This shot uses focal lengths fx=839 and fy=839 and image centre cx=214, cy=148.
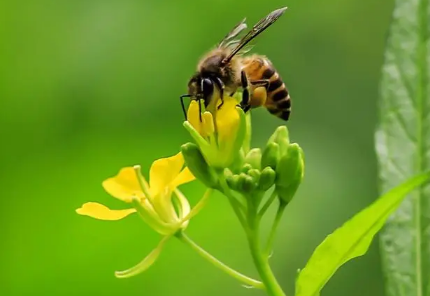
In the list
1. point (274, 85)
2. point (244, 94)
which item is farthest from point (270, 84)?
point (244, 94)

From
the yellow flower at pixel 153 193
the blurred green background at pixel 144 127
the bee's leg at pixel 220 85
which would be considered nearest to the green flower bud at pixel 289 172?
the yellow flower at pixel 153 193

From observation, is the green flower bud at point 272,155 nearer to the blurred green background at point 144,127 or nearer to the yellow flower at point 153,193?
the yellow flower at point 153,193

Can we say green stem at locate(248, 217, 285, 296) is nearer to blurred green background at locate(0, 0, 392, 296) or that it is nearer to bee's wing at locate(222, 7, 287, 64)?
bee's wing at locate(222, 7, 287, 64)

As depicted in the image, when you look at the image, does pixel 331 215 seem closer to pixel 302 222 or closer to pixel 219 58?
pixel 302 222

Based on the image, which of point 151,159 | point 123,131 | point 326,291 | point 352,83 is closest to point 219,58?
point 151,159

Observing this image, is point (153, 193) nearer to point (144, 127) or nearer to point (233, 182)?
point (233, 182)

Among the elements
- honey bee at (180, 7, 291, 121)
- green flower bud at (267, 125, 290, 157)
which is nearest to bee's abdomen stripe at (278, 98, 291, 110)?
honey bee at (180, 7, 291, 121)
